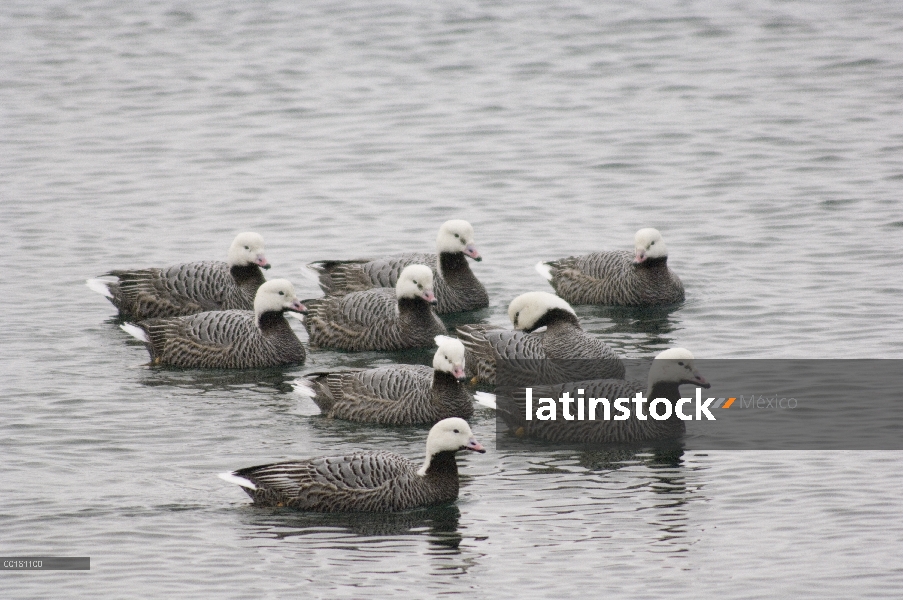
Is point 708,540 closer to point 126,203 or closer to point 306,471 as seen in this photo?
point 306,471

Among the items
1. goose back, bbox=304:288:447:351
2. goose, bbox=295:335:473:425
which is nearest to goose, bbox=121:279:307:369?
goose back, bbox=304:288:447:351

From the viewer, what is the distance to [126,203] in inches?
1094

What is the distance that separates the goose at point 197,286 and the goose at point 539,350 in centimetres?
353

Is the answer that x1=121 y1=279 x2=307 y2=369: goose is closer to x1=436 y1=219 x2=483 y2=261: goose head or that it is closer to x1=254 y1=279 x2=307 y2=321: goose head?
x1=254 y1=279 x2=307 y2=321: goose head

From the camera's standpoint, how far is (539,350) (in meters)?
18.1

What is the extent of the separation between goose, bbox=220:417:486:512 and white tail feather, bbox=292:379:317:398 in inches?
101

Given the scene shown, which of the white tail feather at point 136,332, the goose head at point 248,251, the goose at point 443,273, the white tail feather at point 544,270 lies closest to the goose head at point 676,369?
the goose at point 443,273

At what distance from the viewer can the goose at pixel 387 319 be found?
768 inches

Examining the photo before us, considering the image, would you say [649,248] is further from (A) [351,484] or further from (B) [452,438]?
(A) [351,484]

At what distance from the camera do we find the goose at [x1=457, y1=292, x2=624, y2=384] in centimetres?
1789

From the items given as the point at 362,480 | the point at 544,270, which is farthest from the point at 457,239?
the point at 362,480

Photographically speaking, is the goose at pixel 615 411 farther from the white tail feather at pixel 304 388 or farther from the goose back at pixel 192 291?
the goose back at pixel 192 291

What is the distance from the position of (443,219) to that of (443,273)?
16.3 feet

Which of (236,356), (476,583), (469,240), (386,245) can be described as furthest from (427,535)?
(386,245)
